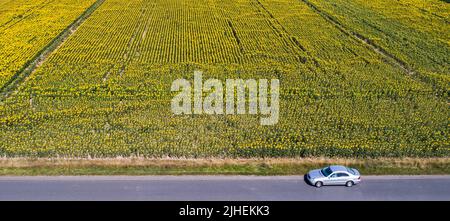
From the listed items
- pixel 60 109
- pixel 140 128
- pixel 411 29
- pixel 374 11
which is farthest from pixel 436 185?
pixel 374 11

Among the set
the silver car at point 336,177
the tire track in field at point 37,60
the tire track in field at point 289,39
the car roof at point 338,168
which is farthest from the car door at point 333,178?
the tire track in field at point 37,60

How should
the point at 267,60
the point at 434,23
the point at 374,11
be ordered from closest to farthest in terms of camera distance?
the point at 267,60 < the point at 434,23 < the point at 374,11

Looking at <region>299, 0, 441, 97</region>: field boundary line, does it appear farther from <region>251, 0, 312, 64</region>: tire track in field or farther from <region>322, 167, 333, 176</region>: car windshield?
<region>322, 167, 333, 176</region>: car windshield

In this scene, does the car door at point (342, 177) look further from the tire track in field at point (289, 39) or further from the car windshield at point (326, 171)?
the tire track in field at point (289, 39)
